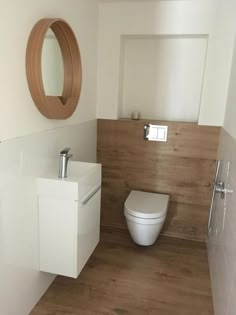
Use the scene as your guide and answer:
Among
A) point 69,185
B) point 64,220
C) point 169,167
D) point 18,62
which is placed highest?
point 18,62

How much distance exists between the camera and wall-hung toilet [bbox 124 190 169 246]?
7.06 feet

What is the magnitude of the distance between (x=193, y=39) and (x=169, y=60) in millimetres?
271

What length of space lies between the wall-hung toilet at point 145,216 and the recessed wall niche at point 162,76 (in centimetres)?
87

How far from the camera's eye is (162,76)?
8.47 feet

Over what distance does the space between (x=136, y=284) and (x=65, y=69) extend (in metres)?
1.65

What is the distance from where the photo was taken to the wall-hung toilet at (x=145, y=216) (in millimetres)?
2152

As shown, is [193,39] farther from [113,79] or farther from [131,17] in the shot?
[113,79]

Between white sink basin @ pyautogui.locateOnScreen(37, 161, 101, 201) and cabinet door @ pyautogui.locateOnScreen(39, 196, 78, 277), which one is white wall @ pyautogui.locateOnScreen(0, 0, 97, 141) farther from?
cabinet door @ pyautogui.locateOnScreen(39, 196, 78, 277)

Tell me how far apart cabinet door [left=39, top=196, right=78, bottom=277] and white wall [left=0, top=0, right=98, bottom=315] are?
51 mm

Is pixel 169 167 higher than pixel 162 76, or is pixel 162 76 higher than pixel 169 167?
pixel 162 76

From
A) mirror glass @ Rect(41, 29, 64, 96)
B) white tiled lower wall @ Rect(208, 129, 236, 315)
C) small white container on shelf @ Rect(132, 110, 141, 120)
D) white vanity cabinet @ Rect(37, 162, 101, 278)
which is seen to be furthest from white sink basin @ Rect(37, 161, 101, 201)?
small white container on shelf @ Rect(132, 110, 141, 120)

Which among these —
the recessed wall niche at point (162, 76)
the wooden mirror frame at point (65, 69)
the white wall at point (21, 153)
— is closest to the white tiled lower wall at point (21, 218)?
the white wall at point (21, 153)

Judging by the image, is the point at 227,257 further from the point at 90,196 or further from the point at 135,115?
the point at 135,115

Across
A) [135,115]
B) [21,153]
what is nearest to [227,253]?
[21,153]
